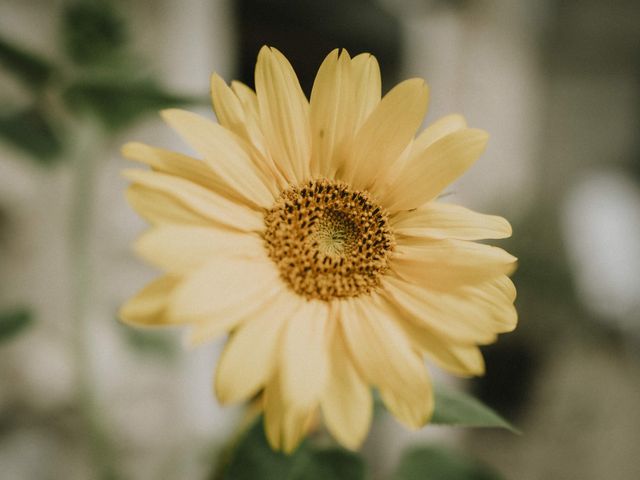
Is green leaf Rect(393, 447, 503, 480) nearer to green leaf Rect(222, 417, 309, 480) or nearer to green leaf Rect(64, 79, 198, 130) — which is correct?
green leaf Rect(222, 417, 309, 480)

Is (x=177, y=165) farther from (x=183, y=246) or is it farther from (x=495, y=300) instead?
(x=495, y=300)

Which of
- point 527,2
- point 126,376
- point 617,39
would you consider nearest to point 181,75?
point 126,376

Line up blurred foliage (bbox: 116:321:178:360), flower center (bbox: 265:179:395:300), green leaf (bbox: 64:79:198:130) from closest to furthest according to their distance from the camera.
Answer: flower center (bbox: 265:179:395:300), green leaf (bbox: 64:79:198:130), blurred foliage (bbox: 116:321:178:360)

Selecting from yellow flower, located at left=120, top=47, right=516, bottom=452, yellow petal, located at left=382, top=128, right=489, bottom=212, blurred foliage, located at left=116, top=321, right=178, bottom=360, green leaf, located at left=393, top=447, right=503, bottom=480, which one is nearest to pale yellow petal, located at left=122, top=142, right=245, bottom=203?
yellow flower, located at left=120, top=47, right=516, bottom=452

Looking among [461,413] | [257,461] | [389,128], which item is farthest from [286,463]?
[389,128]

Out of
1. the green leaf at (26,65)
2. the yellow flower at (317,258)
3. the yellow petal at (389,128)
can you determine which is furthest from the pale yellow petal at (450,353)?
the green leaf at (26,65)

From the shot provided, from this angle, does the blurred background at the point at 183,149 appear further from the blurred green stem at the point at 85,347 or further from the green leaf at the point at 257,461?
the green leaf at the point at 257,461
